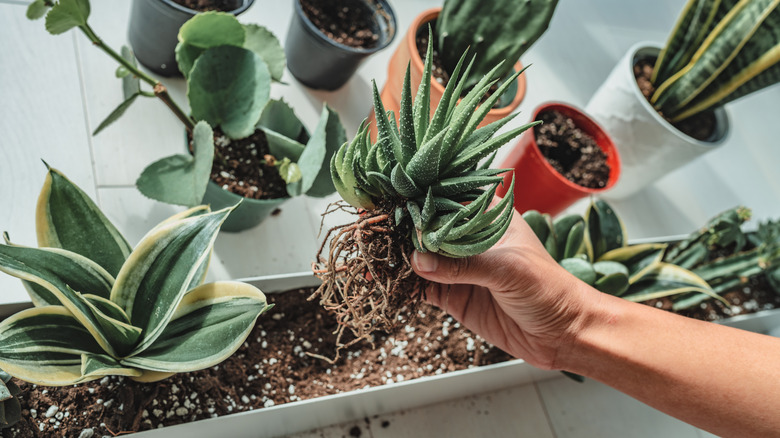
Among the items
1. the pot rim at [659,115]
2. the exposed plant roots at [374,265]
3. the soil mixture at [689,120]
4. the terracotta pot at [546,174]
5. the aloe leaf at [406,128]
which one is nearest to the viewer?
the aloe leaf at [406,128]

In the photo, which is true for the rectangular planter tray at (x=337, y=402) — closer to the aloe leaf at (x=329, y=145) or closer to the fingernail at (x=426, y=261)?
the aloe leaf at (x=329, y=145)

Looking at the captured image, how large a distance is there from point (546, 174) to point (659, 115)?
0.36 m

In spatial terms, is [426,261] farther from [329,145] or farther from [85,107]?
[85,107]

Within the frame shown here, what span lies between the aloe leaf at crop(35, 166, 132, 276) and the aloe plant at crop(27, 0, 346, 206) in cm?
13

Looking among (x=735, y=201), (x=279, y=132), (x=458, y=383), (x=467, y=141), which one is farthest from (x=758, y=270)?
(x=279, y=132)

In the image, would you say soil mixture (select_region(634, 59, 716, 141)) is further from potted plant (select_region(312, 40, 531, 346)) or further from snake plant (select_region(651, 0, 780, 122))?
potted plant (select_region(312, 40, 531, 346))

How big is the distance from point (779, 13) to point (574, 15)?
2.02 ft

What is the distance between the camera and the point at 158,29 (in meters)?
1.08

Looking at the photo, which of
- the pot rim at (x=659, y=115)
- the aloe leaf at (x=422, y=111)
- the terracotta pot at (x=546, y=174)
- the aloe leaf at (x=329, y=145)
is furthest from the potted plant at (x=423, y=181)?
the pot rim at (x=659, y=115)

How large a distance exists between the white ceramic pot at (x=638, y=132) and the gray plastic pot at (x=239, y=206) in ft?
2.63

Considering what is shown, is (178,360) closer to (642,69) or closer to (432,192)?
(432,192)

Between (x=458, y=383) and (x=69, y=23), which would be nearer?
(x=69, y=23)

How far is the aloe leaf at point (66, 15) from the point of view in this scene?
0.77m

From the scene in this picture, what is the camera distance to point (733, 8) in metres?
1.26
